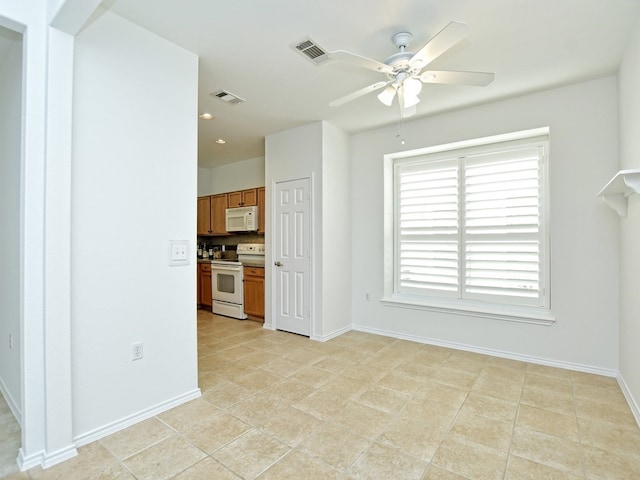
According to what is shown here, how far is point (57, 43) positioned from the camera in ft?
5.99

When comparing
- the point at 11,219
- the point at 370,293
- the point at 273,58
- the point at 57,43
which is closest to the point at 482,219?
the point at 370,293

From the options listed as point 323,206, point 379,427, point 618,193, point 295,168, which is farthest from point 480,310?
point 295,168

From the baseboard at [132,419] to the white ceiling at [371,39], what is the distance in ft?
8.57

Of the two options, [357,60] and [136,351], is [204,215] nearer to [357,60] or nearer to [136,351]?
[136,351]

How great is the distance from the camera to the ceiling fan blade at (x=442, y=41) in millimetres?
1717

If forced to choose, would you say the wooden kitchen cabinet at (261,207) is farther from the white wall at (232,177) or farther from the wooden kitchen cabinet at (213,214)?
the wooden kitchen cabinet at (213,214)

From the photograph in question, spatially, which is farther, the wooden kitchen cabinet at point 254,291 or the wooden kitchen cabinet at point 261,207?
the wooden kitchen cabinet at point 261,207

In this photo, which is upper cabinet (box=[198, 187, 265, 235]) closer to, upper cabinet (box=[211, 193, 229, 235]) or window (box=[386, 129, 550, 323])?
upper cabinet (box=[211, 193, 229, 235])

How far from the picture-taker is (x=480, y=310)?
3.61m

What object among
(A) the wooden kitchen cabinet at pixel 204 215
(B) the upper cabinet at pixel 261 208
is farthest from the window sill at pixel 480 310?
(A) the wooden kitchen cabinet at pixel 204 215

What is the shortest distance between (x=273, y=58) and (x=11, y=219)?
7.30 feet

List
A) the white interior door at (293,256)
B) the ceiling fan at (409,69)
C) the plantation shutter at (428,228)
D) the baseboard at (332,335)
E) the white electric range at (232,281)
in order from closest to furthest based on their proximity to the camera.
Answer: the ceiling fan at (409,69), the plantation shutter at (428,228), the baseboard at (332,335), the white interior door at (293,256), the white electric range at (232,281)

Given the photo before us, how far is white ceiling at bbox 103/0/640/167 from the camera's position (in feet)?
6.86

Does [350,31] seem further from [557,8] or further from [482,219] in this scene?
[482,219]
